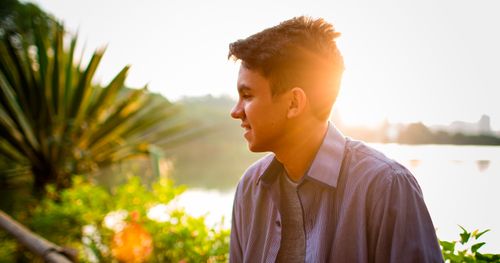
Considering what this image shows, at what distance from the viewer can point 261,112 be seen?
1.49 m

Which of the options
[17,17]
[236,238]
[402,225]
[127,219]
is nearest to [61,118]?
[127,219]

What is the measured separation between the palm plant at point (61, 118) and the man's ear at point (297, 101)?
3844 millimetres

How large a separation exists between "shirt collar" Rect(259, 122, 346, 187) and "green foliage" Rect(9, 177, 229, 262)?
1.00 meters

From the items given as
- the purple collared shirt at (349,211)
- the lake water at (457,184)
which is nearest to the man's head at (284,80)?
the purple collared shirt at (349,211)

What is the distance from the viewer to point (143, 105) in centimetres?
546

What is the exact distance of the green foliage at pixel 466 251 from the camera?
1244mm

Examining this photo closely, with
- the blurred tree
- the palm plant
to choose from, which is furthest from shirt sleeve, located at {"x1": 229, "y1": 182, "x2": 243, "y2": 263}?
the blurred tree

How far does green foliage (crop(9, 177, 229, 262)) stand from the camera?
7.59ft

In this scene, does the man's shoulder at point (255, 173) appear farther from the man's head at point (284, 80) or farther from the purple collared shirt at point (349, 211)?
the man's head at point (284, 80)

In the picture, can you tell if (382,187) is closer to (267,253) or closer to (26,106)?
(267,253)

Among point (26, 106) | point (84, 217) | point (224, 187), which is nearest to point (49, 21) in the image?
point (26, 106)

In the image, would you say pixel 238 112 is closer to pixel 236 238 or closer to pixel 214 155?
pixel 236 238

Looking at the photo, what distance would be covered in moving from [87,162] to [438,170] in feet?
13.3

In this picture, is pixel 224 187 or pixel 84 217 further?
pixel 224 187
